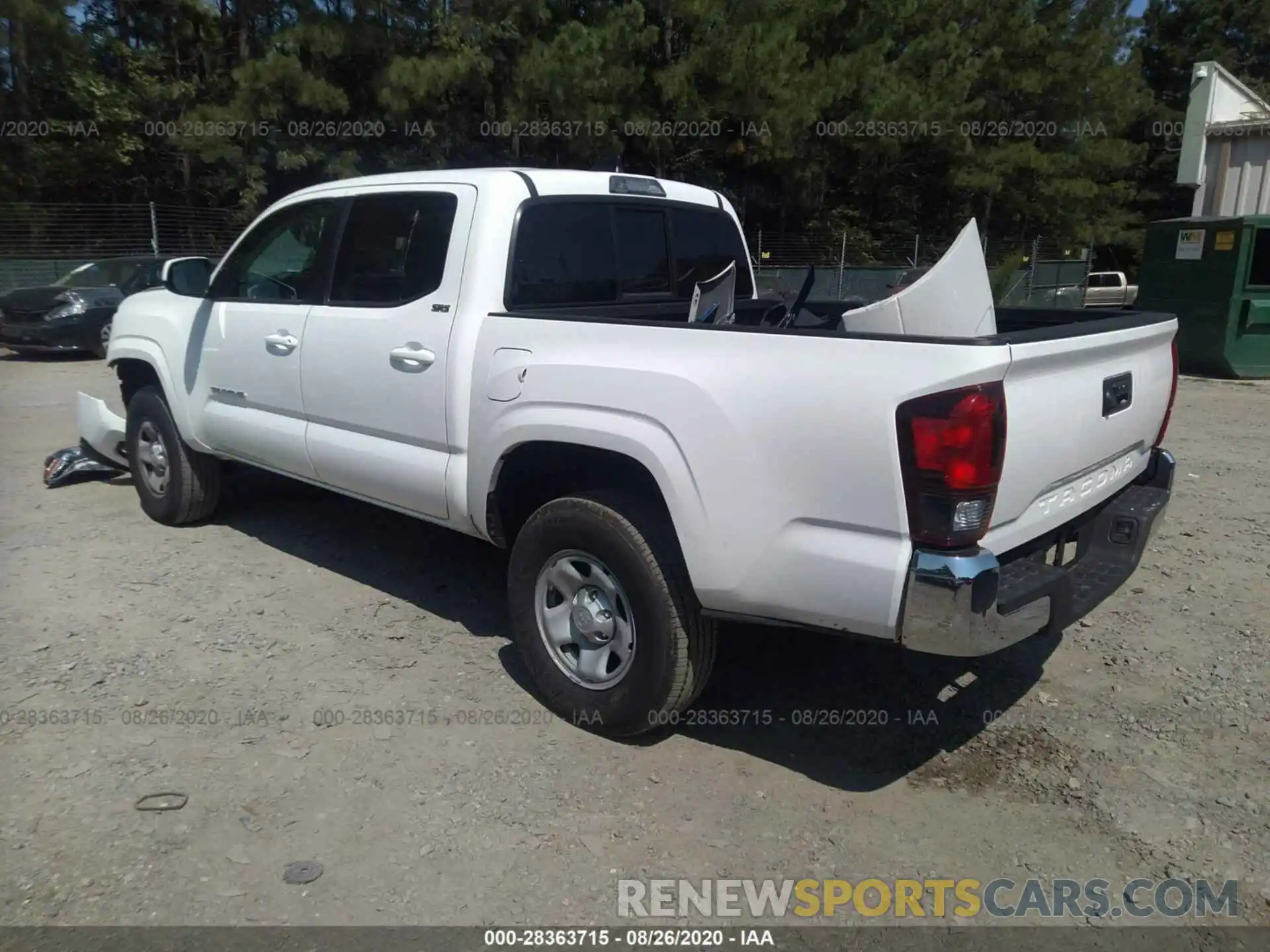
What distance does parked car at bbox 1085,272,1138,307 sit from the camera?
27.2 m

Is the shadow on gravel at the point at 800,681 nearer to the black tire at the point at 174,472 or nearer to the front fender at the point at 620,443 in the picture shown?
the black tire at the point at 174,472

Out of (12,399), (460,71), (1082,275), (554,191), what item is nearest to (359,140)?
(460,71)

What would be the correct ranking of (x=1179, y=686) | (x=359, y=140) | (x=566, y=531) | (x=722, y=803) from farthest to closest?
1. (x=359, y=140)
2. (x=1179, y=686)
3. (x=566, y=531)
4. (x=722, y=803)

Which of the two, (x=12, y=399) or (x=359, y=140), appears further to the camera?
(x=359, y=140)

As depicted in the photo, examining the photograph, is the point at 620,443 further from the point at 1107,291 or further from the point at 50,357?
the point at 1107,291

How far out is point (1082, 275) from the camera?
24797 millimetres

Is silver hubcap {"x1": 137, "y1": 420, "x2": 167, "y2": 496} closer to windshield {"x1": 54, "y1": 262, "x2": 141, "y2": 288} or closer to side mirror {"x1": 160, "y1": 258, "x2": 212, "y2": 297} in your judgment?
side mirror {"x1": 160, "y1": 258, "x2": 212, "y2": 297}

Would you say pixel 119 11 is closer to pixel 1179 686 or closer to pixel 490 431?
pixel 490 431

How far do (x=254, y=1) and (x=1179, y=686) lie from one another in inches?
925

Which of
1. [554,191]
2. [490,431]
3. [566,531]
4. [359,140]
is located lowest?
[566,531]

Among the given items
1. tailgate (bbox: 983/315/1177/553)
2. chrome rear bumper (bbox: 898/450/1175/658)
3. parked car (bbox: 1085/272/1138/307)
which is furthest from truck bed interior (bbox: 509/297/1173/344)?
parked car (bbox: 1085/272/1138/307)

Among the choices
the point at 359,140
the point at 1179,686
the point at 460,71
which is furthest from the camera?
the point at 359,140

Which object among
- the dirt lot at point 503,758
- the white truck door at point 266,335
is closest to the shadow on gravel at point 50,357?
the dirt lot at point 503,758

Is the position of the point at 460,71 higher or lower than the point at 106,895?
higher
